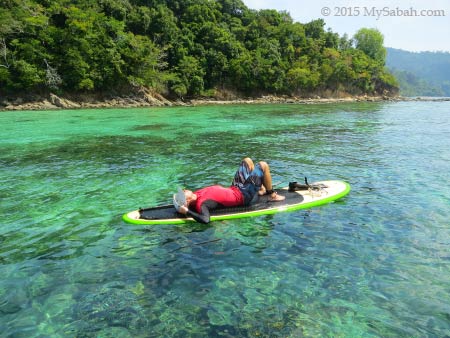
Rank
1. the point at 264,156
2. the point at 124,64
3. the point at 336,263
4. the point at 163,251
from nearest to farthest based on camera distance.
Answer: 1. the point at 336,263
2. the point at 163,251
3. the point at 264,156
4. the point at 124,64

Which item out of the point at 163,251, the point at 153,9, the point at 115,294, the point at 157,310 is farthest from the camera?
the point at 153,9

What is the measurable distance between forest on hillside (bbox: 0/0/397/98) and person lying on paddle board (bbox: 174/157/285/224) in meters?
49.5

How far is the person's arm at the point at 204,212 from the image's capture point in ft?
25.6

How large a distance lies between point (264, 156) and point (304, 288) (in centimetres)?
→ 1160

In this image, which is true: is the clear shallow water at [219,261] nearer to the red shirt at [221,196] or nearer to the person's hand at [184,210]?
the person's hand at [184,210]

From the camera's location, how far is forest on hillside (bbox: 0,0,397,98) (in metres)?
50.7

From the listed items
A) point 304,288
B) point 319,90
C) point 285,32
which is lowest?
point 304,288

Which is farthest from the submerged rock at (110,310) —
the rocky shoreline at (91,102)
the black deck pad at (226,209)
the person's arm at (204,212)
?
the rocky shoreline at (91,102)

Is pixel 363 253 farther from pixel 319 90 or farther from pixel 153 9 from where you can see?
pixel 319 90

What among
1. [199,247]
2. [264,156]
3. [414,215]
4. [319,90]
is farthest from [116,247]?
[319,90]

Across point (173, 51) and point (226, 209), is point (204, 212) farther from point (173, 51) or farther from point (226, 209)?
point (173, 51)

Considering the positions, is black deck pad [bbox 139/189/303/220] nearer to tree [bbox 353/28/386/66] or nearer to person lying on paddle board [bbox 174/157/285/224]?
person lying on paddle board [bbox 174/157/285/224]

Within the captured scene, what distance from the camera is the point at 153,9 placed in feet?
233

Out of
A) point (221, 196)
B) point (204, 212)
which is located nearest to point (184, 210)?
Result: point (204, 212)
